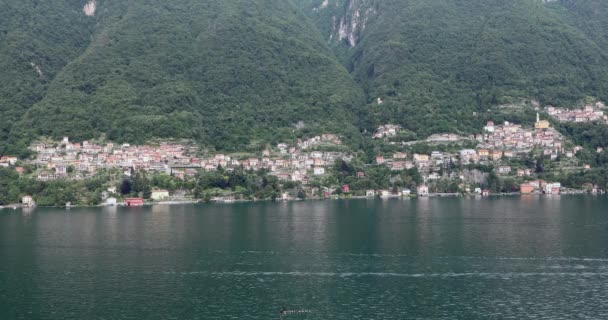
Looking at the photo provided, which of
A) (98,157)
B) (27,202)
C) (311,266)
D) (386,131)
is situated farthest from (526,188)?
(311,266)

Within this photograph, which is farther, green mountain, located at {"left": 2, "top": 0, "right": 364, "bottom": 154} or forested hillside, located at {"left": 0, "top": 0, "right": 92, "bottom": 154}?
forested hillside, located at {"left": 0, "top": 0, "right": 92, "bottom": 154}

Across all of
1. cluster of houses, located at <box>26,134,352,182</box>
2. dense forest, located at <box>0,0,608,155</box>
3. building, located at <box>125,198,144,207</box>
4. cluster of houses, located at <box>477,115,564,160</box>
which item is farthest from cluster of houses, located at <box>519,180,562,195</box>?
building, located at <box>125,198,144,207</box>

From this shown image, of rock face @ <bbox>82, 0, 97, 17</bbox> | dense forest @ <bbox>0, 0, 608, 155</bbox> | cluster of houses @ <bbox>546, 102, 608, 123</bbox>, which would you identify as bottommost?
cluster of houses @ <bbox>546, 102, 608, 123</bbox>

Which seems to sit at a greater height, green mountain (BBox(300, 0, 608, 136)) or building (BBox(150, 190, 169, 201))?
green mountain (BBox(300, 0, 608, 136))

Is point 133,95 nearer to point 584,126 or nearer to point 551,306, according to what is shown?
point 584,126

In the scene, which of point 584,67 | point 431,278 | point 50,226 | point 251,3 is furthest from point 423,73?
point 431,278

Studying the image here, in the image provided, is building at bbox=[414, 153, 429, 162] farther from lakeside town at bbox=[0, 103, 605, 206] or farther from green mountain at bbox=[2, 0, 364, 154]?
green mountain at bbox=[2, 0, 364, 154]
